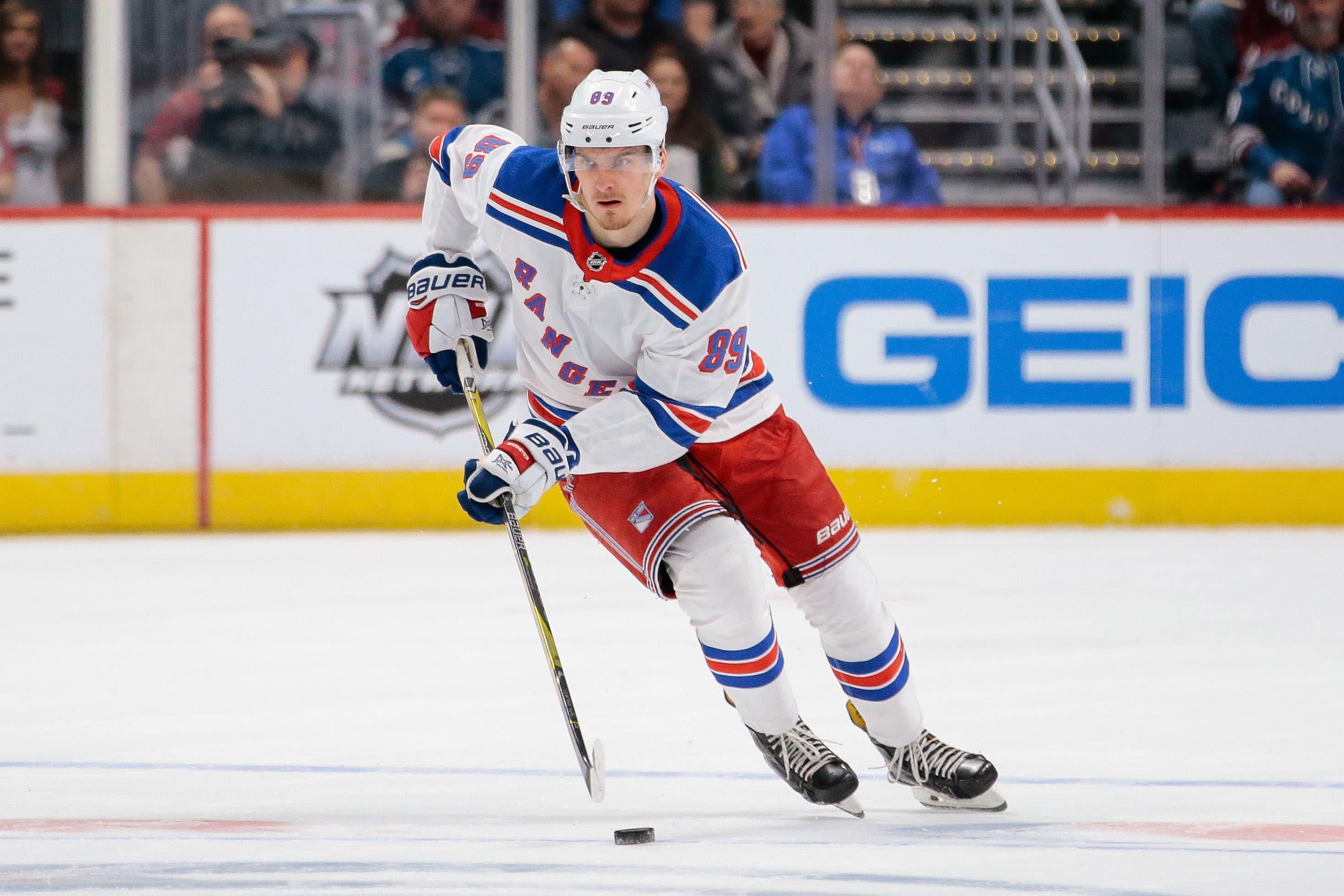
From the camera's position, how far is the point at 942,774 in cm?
319

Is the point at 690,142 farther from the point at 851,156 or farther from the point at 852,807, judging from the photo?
the point at 852,807

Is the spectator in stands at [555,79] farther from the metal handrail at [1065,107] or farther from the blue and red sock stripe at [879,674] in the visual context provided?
the blue and red sock stripe at [879,674]

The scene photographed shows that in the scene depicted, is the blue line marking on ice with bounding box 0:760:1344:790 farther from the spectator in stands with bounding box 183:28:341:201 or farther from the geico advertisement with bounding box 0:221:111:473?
the spectator in stands with bounding box 183:28:341:201

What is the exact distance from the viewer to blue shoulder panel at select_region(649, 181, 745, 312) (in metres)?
3.04

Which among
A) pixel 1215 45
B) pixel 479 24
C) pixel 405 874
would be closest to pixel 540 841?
pixel 405 874

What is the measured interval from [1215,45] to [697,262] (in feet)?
16.3

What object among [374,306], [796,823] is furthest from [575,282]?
[374,306]

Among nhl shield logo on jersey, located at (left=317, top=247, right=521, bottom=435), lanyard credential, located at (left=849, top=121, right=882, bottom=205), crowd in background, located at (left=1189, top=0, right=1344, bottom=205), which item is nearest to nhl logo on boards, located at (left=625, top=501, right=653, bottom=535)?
nhl shield logo on jersey, located at (left=317, top=247, right=521, bottom=435)

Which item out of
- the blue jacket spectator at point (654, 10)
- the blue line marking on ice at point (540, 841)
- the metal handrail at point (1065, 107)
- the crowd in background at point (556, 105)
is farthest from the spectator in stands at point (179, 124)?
the blue line marking on ice at point (540, 841)

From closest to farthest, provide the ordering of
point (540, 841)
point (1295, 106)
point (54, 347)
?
point (540, 841)
point (54, 347)
point (1295, 106)

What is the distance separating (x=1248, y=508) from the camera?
23.8ft

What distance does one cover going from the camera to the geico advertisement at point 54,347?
7.02 metres

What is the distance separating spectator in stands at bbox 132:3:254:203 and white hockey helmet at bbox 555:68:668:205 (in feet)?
14.9

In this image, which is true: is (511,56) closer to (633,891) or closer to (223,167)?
(223,167)
